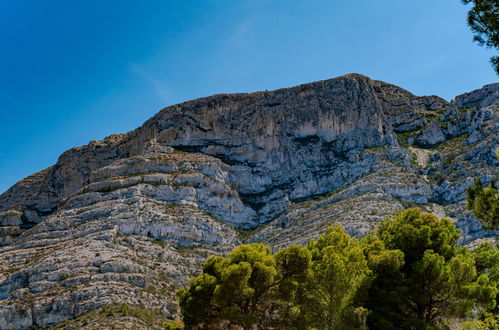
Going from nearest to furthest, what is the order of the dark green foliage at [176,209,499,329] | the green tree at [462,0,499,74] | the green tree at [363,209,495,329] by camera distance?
the green tree at [462,0,499,74], the green tree at [363,209,495,329], the dark green foliage at [176,209,499,329]

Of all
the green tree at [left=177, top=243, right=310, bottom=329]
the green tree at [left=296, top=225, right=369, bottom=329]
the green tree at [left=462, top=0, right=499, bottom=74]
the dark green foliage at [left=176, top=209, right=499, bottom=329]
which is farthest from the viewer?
the green tree at [left=296, top=225, right=369, bottom=329]

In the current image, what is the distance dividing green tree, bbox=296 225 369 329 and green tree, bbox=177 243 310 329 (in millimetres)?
914

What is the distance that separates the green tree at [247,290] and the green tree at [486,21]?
1827cm

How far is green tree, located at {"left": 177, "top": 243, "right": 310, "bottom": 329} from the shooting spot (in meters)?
27.3

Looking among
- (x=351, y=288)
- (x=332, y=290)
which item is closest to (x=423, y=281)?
(x=351, y=288)

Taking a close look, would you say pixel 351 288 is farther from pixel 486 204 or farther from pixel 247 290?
pixel 486 204

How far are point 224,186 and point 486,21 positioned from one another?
89860 millimetres

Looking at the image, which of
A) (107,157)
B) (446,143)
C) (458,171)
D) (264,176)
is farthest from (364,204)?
(107,157)

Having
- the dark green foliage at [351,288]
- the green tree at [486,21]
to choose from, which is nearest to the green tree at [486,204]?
the green tree at [486,21]

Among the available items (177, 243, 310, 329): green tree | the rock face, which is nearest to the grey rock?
the rock face

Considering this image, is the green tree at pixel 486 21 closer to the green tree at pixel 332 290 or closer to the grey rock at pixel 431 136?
the green tree at pixel 332 290

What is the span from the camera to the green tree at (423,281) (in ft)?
87.4

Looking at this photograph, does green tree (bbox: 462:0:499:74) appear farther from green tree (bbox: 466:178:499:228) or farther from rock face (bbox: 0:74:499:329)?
rock face (bbox: 0:74:499:329)

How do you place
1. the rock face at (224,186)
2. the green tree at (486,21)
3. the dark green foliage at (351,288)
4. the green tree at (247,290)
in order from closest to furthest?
the green tree at (486,21) → the dark green foliage at (351,288) → the green tree at (247,290) → the rock face at (224,186)
